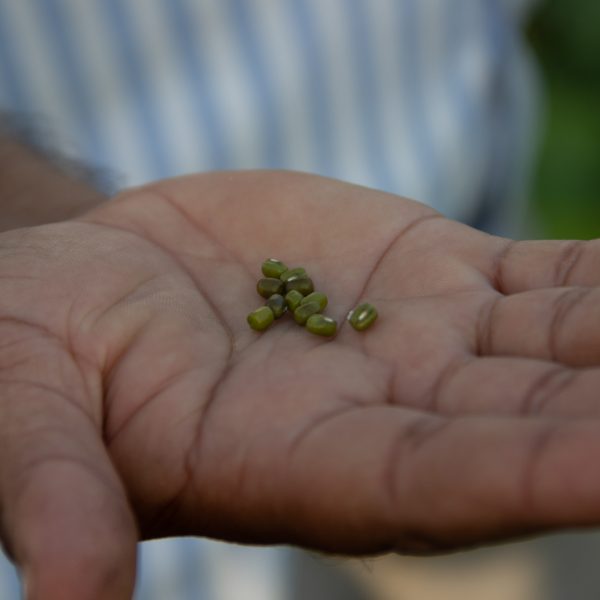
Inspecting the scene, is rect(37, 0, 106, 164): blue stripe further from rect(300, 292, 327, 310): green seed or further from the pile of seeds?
rect(300, 292, 327, 310): green seed

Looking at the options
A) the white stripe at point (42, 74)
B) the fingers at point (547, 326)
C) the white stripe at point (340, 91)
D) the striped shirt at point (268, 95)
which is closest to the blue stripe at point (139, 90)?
the striped shirt at point (268, 95)

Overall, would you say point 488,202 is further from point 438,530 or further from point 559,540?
point 438,530

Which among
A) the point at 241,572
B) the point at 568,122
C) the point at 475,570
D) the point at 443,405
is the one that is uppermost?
the point at 443,405

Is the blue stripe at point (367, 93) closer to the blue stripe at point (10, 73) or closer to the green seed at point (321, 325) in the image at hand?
the blue stripe at point (10, 73)

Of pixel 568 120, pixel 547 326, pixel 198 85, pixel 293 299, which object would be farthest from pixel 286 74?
pixel 568 120

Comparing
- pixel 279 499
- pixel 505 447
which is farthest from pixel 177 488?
pixel 505 447

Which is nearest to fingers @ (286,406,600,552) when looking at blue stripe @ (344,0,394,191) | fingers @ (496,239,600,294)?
fingers @ (496,239,600,294)
